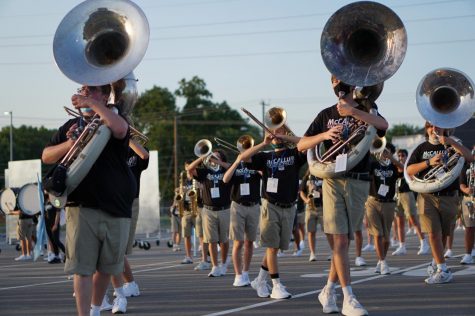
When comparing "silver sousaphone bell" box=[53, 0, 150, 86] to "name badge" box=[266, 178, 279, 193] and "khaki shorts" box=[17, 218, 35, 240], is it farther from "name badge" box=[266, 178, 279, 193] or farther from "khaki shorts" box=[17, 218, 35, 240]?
"khaki shorts" box=[17, 218, 35, 240]

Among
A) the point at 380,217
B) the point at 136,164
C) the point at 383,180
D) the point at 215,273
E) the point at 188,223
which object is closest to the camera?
the point at 136,164

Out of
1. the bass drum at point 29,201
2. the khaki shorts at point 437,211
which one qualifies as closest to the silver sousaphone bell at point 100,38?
the khaki shorts at point 437,211

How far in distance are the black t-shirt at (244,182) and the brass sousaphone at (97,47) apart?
593 cm

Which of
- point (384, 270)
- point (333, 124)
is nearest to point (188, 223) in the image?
point (384, 270)

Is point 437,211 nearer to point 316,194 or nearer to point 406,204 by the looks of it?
point 316,194

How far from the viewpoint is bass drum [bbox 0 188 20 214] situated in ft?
76.8

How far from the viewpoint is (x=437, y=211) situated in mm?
10781

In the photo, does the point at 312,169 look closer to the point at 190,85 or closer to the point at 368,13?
the point at 368,13

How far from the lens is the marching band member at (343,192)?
25.5 ft

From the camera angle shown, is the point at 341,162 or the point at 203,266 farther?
the point at 203,266

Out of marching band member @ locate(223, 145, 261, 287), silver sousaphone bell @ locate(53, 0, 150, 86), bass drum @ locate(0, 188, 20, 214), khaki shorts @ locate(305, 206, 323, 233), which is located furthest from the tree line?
silver sousaphone bell @ locate(53, 0, 150, 86)

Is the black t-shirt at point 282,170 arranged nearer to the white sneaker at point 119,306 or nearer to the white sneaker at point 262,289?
the white sneaker at point 262,289

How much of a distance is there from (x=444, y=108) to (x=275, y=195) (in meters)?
2.77

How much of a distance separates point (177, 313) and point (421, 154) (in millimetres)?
4426
